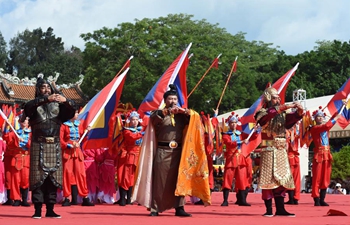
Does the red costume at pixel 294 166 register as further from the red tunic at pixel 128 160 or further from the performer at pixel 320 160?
the red tunic at pixel 128 160

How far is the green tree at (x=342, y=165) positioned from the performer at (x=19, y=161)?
11237mm

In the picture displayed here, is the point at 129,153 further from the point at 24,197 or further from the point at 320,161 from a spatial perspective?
the point at 320,161

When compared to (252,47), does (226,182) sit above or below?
below

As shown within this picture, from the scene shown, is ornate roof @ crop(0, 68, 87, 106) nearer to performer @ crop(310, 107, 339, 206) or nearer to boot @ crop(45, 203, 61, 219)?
performer @ crop(310, 107, 339, 206)

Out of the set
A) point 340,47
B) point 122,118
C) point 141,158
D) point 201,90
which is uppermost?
point 340,47

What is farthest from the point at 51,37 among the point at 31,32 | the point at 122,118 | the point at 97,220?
the point at 97,220

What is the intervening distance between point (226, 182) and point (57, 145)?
4907 mm

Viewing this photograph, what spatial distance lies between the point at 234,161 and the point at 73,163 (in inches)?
113

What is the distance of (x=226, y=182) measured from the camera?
13.6 m

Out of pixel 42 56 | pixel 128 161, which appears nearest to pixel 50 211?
pixel 128 161

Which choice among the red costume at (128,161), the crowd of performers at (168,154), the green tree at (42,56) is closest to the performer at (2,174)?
the red costume at (128,161)

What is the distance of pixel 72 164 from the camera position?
1276cm

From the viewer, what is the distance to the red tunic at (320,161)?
510 inches

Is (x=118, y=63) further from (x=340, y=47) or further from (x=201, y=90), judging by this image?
(x=340, y=47)
